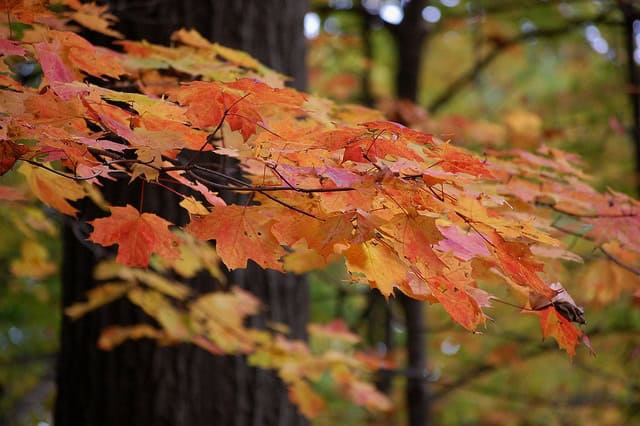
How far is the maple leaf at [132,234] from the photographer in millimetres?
1465

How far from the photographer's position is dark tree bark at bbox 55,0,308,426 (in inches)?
112

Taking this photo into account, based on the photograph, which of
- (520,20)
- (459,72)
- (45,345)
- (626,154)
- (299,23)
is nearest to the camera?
(299,23)

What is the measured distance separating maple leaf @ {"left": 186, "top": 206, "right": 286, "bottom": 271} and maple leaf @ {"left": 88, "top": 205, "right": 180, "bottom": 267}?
0.50 ft

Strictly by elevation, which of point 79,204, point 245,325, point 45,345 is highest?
point 79,204

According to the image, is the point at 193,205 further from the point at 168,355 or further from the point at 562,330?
the point at 168,355

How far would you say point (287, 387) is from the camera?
3.13 meters

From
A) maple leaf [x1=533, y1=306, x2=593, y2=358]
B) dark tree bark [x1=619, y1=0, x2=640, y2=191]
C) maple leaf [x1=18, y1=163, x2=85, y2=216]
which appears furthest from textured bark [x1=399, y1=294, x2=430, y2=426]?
maple leaf [x1=18, y1=163, x2=85, y2=216]

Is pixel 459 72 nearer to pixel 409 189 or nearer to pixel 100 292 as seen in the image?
pixel 100 292

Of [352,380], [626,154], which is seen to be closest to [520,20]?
[626,154]

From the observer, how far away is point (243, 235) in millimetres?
1393

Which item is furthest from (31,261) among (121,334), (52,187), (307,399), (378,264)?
(378,264)

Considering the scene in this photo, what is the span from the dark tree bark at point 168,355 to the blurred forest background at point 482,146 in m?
0.46

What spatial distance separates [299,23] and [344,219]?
206 cm

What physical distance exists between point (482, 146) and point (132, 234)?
3.21 meters
